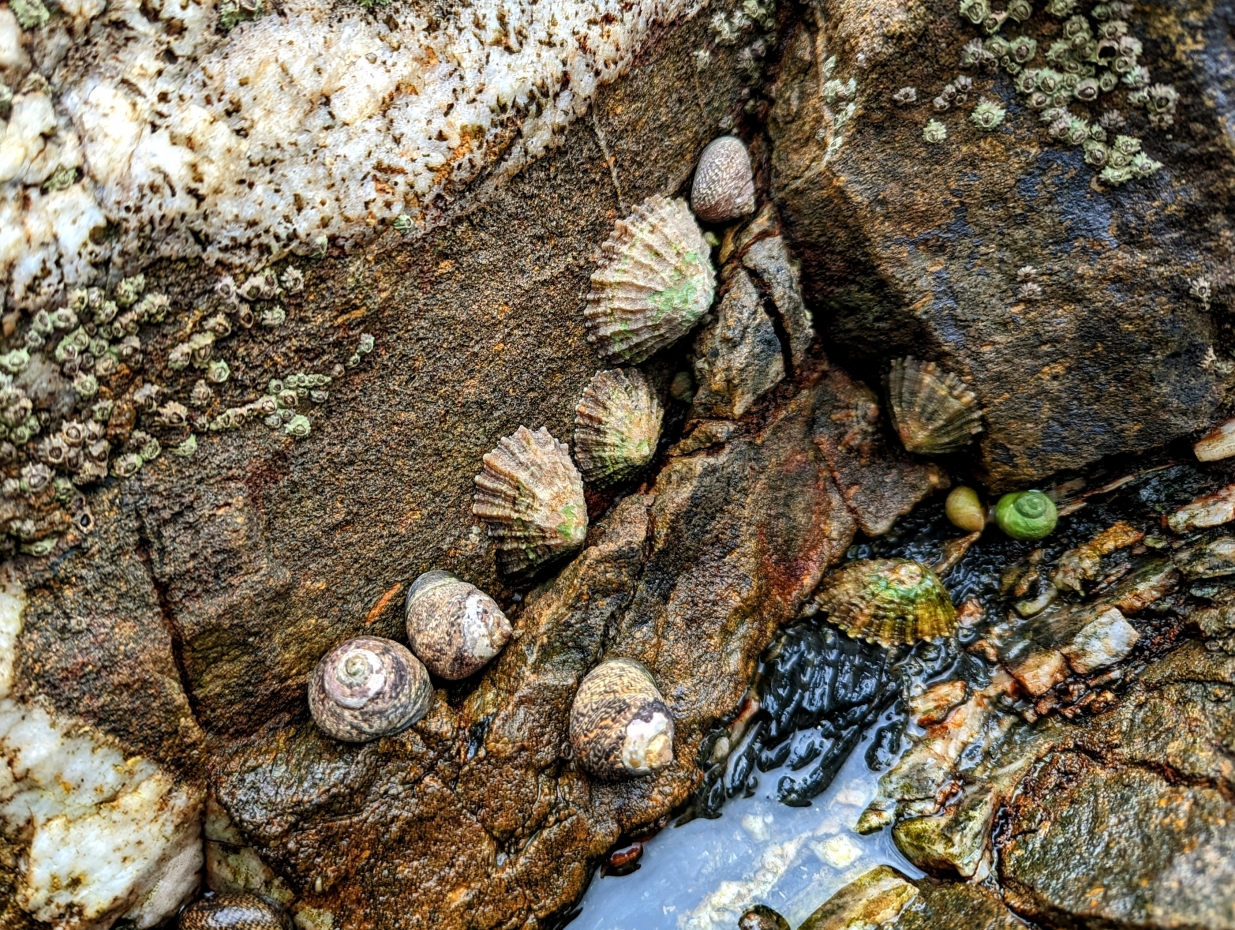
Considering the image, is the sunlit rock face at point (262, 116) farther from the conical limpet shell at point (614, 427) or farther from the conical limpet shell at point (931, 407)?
the conical limpet shell at point (931, 407)

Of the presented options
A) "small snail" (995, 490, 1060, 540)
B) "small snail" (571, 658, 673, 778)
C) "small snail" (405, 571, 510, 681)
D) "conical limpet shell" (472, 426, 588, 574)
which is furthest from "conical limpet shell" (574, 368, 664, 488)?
"small snail" (995, 490, 1060, 540)

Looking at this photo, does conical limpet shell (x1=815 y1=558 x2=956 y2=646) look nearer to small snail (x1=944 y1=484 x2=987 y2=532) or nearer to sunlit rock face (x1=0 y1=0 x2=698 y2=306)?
small snail (x1=944 y1=484 x2=987 y2=532)

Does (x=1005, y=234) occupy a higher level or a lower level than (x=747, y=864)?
higher

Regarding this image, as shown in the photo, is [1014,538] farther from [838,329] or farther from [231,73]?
[231,73]

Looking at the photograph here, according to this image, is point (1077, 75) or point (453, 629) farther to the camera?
point (453, 629)

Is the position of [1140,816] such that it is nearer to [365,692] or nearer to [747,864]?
[747,864]

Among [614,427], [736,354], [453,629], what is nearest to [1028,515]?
[736,354]

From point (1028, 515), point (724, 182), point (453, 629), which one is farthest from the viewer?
point (1028, 515)
